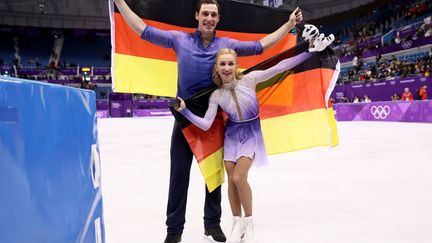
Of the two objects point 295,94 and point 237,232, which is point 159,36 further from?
point 237,232

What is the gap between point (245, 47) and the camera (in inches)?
95.4

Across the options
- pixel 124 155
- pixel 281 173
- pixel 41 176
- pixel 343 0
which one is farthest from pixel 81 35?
pixel 41 176

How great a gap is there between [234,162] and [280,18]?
1205mm

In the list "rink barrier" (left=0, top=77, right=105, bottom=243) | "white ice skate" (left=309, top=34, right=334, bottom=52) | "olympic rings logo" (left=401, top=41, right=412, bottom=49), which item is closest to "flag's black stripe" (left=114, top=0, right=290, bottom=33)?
"white ice skate" (left=309, top=34, right=334, bottom=52)

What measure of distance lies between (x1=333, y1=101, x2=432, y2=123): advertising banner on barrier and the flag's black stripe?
34.5 feet

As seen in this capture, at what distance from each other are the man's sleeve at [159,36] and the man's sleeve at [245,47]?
1.12 feet

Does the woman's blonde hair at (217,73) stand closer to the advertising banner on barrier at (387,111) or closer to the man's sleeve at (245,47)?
the man's sleeve at (245,47)

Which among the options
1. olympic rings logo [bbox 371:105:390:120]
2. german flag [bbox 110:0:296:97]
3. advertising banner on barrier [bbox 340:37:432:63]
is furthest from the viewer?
advertising banner on barrier [bbox 340:37:432:63]

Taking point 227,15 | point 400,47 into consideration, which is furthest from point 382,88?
point 227,15

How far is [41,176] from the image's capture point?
1258 millimetres

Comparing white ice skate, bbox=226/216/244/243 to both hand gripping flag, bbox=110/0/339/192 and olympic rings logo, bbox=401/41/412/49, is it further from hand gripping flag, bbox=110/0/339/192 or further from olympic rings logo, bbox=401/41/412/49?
olympic rings logo, bbox=401/41/412/49

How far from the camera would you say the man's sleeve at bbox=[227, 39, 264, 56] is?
2.41 m

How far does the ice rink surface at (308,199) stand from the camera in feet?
8.16

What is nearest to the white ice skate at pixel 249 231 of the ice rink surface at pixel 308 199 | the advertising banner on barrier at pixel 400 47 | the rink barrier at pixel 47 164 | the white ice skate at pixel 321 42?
the ice rink surface at pixel 308 199
